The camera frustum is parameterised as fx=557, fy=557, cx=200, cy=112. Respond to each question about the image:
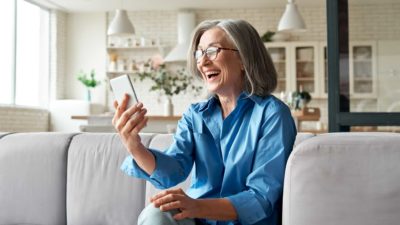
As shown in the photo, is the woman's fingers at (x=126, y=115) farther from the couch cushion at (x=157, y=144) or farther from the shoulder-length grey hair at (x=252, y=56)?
the couch cushion at (x=157, y=144)

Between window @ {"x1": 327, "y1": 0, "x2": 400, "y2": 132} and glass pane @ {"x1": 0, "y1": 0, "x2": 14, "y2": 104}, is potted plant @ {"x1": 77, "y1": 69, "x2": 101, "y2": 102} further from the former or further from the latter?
window @ {"x1": 327, "y1": 0, "x2": 400, "y2": 132}

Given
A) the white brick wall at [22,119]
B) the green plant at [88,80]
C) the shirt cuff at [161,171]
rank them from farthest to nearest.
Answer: the green plant at [88,80] < the white brick wall at [22,119] < the shirt cuff at [161,171]

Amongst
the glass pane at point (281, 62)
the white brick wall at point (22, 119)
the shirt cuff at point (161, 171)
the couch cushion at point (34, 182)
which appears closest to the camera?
the shirt cuff at point (161, 171)

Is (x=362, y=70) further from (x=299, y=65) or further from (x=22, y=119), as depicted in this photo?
(x=22, y=119)

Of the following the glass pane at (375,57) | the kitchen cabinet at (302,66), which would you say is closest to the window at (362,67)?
the glass pane at (375,57)

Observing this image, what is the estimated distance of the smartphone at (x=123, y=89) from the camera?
4.46 feet

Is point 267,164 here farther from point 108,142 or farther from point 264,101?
point 108,142

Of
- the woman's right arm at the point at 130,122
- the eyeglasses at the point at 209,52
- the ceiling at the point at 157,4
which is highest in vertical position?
the ceiling at the point at 157,4

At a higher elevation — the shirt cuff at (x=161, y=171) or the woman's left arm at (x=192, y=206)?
the shirt cuff at (x=161, y=171)

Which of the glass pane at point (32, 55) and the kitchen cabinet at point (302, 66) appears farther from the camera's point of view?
the kitchen cabinet at point (302, 66)

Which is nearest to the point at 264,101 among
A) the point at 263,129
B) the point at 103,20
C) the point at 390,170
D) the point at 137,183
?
the point at 263,129

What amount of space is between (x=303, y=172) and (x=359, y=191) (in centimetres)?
13

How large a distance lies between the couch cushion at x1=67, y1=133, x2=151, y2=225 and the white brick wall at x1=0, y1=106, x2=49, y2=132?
19.6 ft

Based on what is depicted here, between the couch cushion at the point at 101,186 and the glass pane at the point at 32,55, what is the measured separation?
6.82 meters
